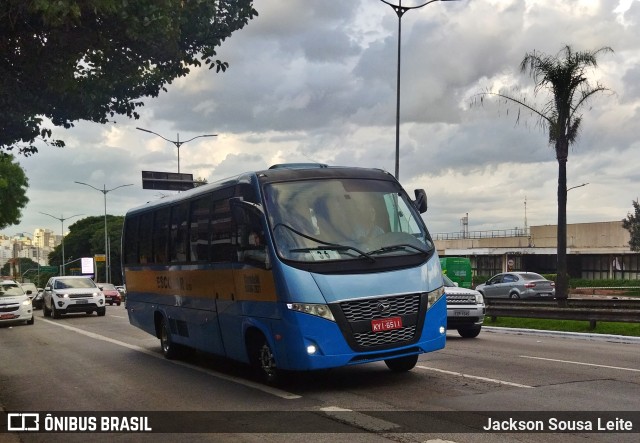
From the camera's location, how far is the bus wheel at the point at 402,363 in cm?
1144

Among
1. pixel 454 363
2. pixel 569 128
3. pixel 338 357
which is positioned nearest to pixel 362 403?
pixel 338 357

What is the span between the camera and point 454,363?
1286 cm

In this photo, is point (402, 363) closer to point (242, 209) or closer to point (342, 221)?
point (342, 221)

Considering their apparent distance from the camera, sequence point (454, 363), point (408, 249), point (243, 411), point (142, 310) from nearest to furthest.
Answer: point (243, 411) < point (408, 249) < point (454, 363) < point (142, 310)

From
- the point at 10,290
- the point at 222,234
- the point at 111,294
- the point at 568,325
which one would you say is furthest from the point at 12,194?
the point at 222,234

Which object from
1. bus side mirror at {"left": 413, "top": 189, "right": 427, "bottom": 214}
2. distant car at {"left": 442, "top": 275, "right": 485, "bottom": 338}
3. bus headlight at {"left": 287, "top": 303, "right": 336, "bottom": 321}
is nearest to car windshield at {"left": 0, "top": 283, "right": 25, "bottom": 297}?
distant car at {"left": 442, "top": 275, "right": 485, "bottom": 338}

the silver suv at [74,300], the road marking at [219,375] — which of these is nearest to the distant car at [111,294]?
the silver suv at [74,300]

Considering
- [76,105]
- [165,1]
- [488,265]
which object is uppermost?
[165,1]

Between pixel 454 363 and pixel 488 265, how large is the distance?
226 ft

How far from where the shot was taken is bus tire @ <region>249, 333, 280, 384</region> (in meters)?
10.4

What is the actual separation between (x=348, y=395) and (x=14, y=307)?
65.9ft

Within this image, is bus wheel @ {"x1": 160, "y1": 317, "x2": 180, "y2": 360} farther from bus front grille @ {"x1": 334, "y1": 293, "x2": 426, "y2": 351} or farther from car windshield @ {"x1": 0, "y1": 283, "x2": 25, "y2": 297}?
car windshield @ {"x1": 0, "y1": 283, "x2": 25, "y2": 297}

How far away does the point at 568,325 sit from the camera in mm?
22688

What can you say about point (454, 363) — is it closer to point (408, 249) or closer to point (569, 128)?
point (408, 249)
